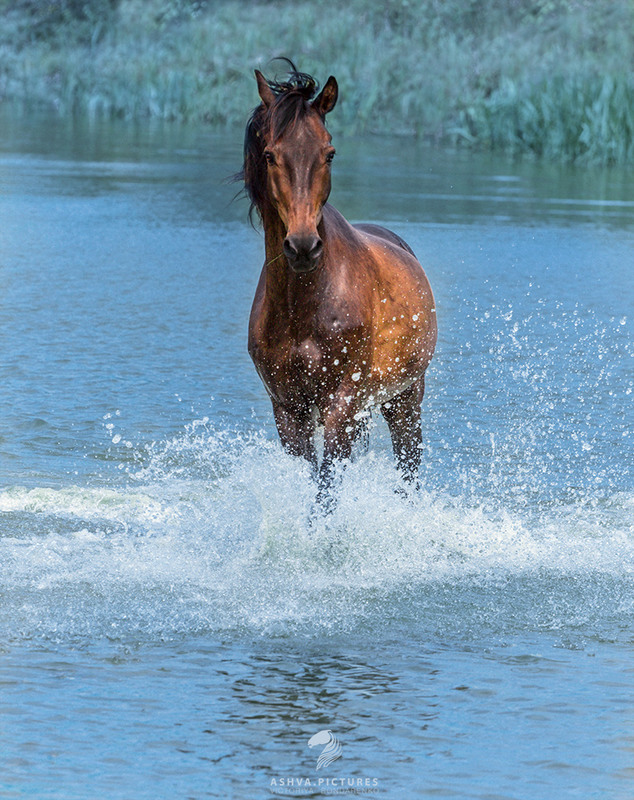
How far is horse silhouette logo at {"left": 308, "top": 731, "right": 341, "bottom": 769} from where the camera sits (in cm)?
457

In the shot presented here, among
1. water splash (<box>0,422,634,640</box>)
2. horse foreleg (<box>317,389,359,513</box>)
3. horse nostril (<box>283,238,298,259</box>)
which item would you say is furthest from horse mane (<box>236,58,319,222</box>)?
water splash (<box>0,422,634,640</box>)

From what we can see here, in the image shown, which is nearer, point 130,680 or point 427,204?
point 130,680

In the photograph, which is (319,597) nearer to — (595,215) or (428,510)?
(428,510)

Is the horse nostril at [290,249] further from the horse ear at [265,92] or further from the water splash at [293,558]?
the water splash at [293,558]

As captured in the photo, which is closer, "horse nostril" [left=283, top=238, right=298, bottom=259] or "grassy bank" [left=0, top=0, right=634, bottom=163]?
"horse nostril" [left=283, top=238, right=298, bottom=259]

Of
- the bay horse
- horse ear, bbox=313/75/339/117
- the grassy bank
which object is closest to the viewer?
the bay horse

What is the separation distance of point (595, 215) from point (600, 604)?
15.3 m

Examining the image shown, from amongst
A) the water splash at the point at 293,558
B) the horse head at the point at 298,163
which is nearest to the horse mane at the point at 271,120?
the horse head at the point at 298,163

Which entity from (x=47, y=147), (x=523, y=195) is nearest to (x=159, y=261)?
(x=523, y=195)

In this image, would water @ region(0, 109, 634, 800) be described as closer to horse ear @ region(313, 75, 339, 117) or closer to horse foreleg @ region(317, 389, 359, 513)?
horse foreleg @ region(317, 389, 359, 513)

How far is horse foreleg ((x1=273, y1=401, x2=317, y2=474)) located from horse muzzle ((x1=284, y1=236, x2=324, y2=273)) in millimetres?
912

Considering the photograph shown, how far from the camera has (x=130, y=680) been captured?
17.2 feet

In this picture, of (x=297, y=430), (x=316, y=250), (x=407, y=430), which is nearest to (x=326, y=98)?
(x=316, y=250)

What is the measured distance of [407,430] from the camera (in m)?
8.01
